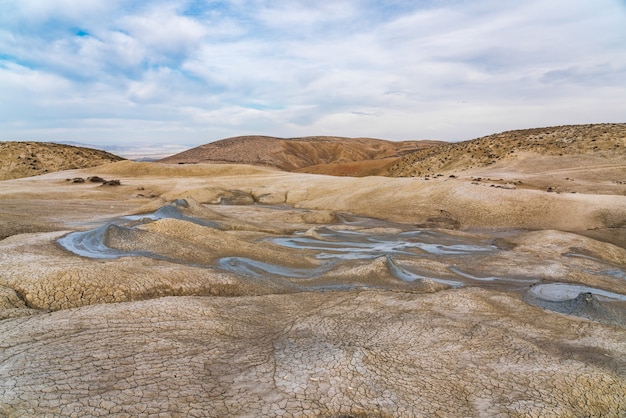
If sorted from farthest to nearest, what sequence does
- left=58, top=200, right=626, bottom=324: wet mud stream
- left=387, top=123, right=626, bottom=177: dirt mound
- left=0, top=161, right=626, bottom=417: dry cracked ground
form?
left=387, top=123, right=626, bottom=177: dirt mound, left=58, top=200, right=626, bottom=324: wet mud stream, left=0, top=161, right=626, bottom=417: dry cracked ground

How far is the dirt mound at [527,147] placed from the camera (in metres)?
41.7

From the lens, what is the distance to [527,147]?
45562mm

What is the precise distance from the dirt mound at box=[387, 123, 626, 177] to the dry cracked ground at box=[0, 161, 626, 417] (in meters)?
30.3

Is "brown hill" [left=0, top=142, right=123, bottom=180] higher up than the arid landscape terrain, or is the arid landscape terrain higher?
"brown hill" [left=0, top=142, right=123, bottom=180]

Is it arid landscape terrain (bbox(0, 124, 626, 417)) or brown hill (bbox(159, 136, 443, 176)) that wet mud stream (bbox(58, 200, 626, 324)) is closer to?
arid landscape terrain (bbox(0, 124, 626, 417))

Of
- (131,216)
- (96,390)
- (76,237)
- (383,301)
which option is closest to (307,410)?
(96,390)

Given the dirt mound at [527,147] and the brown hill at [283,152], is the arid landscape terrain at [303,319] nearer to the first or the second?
the dirt mound at [527,147]

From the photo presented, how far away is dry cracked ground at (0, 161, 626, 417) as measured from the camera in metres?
4.58

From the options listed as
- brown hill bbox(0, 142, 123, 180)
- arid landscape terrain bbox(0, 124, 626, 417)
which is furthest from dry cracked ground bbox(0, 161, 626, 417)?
brown hill bbox(0, 142, 123, 180)

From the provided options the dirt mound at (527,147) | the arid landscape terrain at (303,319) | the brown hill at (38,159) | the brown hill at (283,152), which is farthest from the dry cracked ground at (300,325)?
the brown hill at (283,152)

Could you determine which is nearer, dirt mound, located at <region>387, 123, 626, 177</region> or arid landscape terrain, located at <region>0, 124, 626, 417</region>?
arid landscape terrain, located at <region>0, 124, 626, 417</region>

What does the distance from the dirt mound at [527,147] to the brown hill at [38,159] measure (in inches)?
1545

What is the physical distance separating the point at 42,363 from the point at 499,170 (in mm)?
40289

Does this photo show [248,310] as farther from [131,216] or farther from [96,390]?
[131,216]
